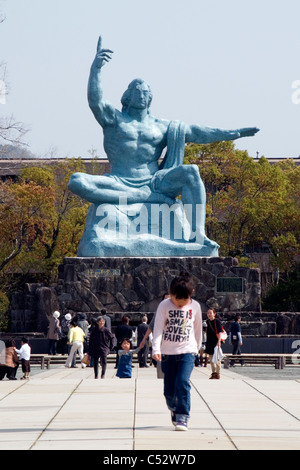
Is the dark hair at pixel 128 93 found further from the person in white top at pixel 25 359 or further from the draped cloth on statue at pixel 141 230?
the person in white top at pixel 25 359

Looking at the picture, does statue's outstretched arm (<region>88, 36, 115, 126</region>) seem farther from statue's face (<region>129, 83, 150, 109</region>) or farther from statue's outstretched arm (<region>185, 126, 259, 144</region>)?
statue's outstretched arm (<region>185, 126, 259, 144</region>)

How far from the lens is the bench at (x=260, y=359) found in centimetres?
2145

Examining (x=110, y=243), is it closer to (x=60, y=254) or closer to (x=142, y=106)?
(x=142, y=106)

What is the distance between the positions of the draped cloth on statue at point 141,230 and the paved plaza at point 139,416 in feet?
38.6

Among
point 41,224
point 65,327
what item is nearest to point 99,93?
point 65,327

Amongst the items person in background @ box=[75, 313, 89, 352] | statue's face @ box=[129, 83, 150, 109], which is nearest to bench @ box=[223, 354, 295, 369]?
person in background @ box=[75, 313, 89, 352]

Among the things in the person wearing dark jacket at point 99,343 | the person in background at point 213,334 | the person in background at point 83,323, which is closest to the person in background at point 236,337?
the person in background at point 83,323

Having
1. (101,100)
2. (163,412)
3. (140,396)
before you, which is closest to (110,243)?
(101,100)

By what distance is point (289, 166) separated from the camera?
48969mm

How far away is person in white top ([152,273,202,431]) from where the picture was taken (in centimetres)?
904

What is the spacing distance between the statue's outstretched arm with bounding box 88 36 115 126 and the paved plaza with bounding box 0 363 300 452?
12684mm

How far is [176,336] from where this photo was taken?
9094mm

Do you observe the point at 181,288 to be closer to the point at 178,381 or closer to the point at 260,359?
the point at 178,381

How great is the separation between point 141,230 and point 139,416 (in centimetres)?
1696
